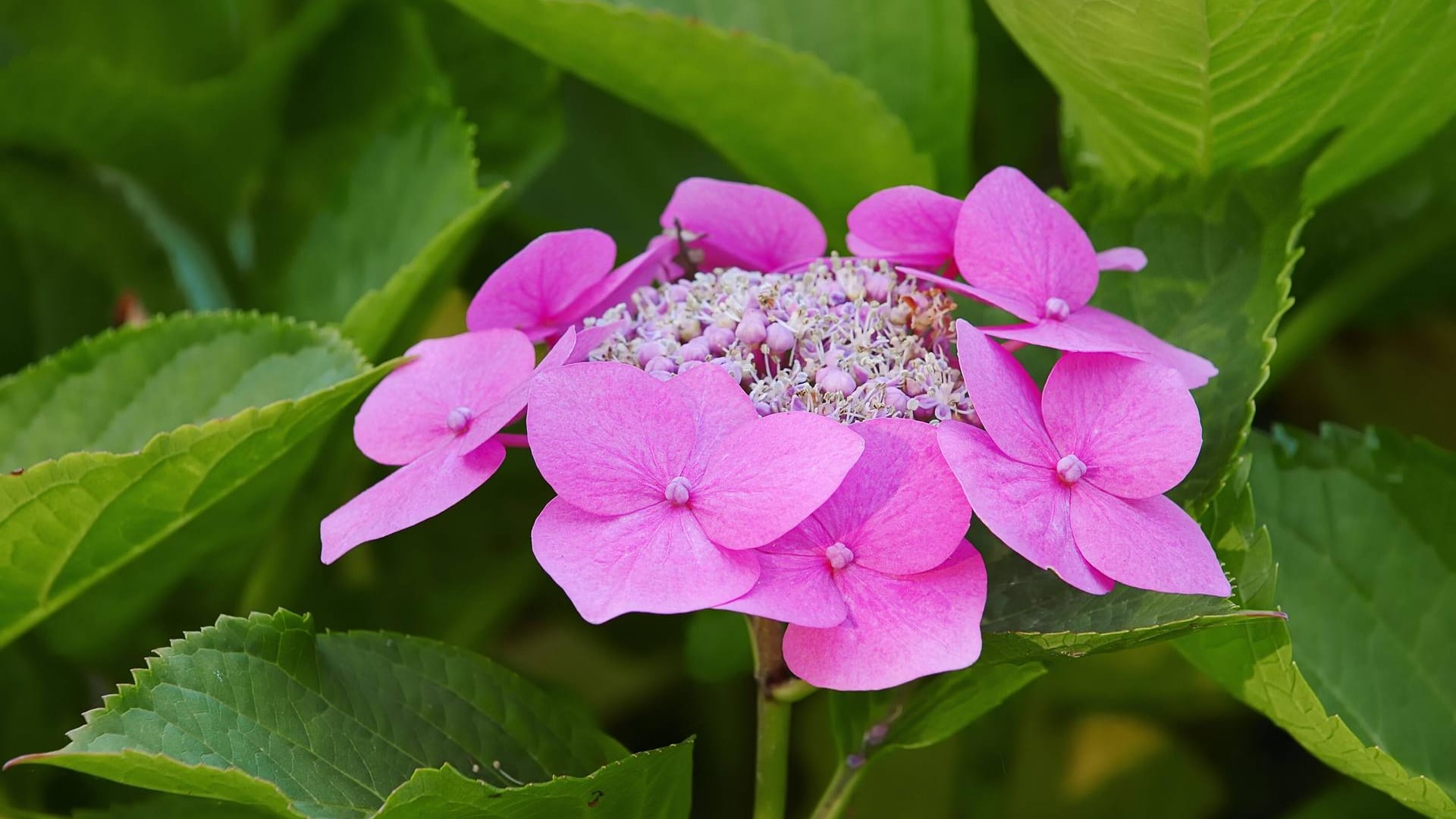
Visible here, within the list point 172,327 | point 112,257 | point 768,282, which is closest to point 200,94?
point 112,257

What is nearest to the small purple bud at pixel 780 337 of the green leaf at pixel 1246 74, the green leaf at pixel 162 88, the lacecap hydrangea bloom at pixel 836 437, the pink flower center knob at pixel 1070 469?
the lacecap hydrangea bloom at pixel 836 437

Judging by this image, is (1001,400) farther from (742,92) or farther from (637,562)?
(742,92)

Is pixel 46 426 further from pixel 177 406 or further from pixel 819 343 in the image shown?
pixel 819 343

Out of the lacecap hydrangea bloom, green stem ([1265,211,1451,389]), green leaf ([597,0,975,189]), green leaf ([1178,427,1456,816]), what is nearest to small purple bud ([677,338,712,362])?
the lacecap hydrangea bloom

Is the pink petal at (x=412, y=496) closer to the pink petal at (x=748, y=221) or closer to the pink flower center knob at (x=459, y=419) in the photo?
the pink flower center knob at (x=459, y=419)

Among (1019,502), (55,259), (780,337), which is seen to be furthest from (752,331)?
(55,259)

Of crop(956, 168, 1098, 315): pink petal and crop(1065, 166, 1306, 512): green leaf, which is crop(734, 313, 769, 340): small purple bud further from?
crop(1065, 166, 1306, 512): green leaf
